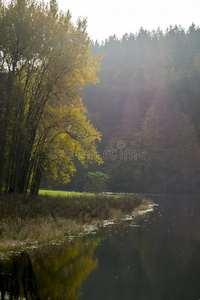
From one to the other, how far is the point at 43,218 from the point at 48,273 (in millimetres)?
5191

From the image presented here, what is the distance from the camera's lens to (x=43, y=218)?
12.6 m

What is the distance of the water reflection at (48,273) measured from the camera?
249 inches

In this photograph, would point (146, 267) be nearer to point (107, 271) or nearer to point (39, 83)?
point (107, 271)

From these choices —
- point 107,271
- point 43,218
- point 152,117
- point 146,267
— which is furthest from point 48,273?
point 152,117

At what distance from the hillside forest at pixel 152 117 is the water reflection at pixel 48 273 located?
52.1 metres

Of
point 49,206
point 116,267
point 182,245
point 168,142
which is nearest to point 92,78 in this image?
point 49,206

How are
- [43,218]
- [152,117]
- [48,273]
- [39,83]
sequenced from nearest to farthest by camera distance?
[48,273] → [43,218] → [39,83] → [152,117]

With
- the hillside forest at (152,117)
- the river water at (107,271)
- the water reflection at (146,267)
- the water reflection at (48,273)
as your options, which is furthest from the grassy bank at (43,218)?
the hillside forest at (152,117)

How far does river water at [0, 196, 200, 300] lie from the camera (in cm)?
658

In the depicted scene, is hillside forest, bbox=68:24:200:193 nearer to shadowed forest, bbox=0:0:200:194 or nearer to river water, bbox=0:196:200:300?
shadowed forest, bbox=0:0:200:194

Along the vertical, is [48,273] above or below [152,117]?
below

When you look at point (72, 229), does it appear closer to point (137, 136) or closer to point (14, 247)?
point (14, 247)

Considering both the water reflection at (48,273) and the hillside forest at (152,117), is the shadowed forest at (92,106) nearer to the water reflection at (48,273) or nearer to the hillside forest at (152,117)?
the hillside forest at (152,117)

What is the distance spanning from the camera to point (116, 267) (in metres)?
8.55
